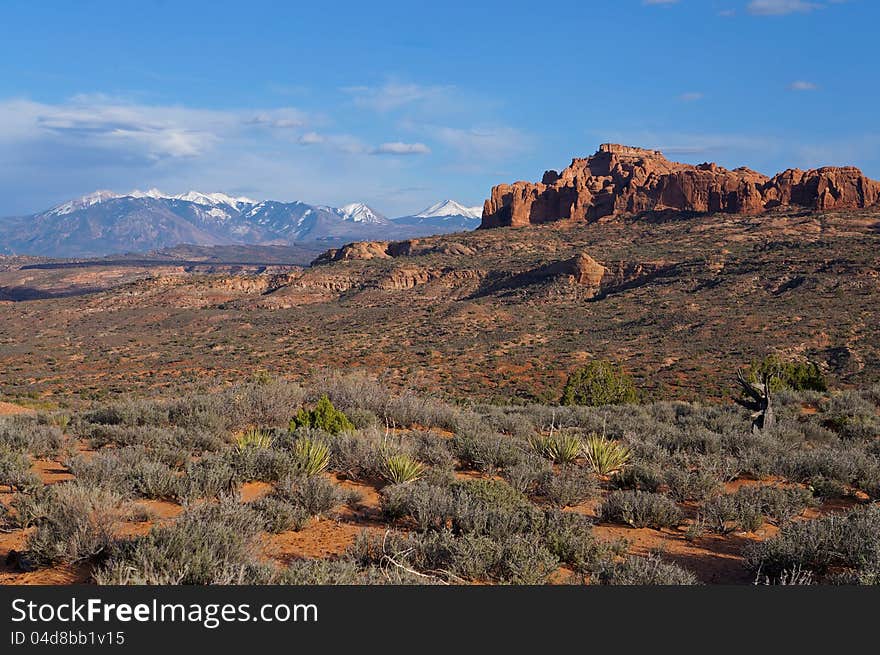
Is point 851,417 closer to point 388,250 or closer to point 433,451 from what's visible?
point 433,451

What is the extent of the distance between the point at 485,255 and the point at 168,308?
40.3m

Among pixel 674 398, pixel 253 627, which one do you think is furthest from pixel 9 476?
pixel 674 398

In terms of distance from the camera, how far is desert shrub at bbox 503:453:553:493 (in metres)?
7.59

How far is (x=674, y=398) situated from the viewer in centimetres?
2711

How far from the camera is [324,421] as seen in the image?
422 inches

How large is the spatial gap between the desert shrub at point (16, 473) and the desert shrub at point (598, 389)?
1947 centimetres

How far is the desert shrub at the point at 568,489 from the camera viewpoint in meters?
7.34

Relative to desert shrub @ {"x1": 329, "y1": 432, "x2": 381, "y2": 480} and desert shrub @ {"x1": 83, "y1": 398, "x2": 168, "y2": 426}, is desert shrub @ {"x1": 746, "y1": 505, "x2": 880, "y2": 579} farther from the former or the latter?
desert shrub @ {"x1": 83, "y1": 398, "x2": 168, "y2": 426}

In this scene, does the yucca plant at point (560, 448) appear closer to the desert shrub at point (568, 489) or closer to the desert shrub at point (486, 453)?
the desert shrub at point (486, 453)

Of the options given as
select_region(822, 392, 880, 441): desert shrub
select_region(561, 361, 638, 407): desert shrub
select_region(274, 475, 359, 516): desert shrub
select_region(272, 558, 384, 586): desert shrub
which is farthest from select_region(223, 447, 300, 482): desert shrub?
select_region(561, 361, 638, 407): desert shrub

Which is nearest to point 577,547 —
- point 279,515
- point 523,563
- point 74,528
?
point 523,563

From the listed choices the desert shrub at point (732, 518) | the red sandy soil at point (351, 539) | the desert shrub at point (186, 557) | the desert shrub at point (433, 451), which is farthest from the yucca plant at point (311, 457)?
the desert shrub at point (732, 518)

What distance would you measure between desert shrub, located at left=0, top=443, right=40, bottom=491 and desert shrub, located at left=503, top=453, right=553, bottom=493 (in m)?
5.89

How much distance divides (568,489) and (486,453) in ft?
6.38
